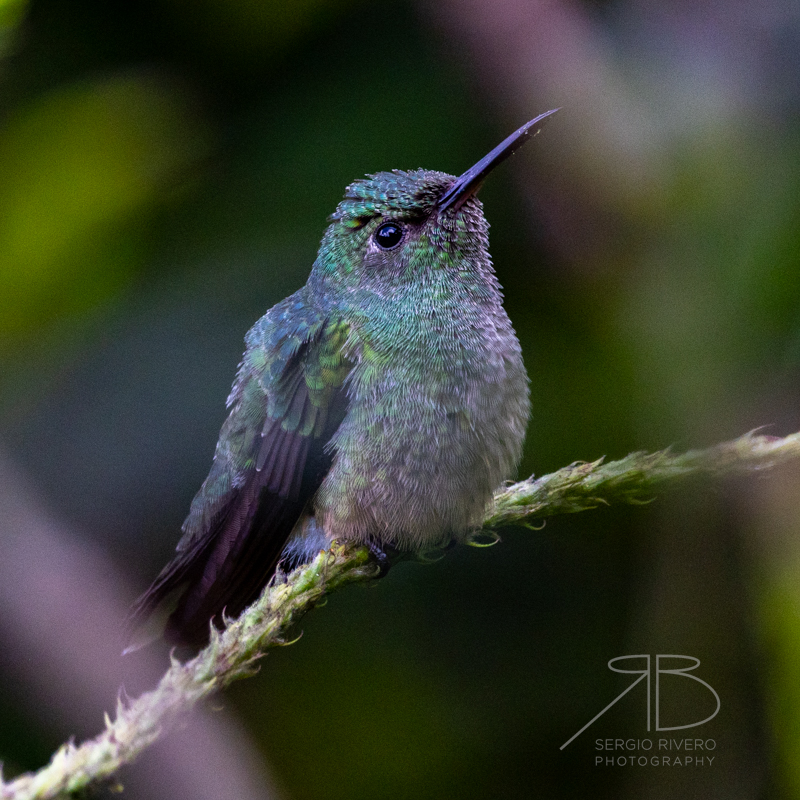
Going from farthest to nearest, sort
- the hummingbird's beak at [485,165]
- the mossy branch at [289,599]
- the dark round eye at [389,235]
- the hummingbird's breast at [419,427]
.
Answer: the dark round eye at [389,235] → the hummingbird's breast at [419,427] → the hummingbird's beak at [485,165] → the mossy branch at [289,599]

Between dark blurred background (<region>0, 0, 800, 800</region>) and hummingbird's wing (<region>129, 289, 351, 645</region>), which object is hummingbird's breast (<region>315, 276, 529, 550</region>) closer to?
hummingbird's wing (<region>129, 289, 351, 645</region>)

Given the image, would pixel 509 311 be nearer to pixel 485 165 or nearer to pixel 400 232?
pixel 400 232

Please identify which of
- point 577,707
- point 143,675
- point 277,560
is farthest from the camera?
point 577,707

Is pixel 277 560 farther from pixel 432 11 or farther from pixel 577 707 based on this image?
pixel 432 11

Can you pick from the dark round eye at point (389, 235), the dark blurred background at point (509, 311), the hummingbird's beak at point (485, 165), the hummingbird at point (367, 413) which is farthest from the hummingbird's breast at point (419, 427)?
the dark blurred background at point (509, 311)

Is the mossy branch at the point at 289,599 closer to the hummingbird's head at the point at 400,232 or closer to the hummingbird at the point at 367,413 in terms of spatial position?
the hummingbird at the point at 367,413

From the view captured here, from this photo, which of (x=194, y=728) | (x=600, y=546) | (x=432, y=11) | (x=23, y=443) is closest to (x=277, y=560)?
(x=194, y=728)
